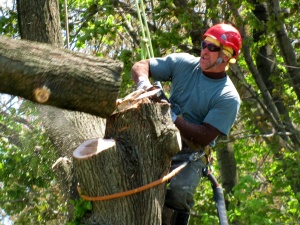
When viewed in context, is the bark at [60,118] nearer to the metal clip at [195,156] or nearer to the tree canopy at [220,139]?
the metal clip at [195,156]

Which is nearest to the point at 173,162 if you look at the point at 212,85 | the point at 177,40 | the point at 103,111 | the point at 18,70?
the point at 212,85

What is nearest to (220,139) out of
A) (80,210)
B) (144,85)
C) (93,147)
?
(144,85)

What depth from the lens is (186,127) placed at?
4.99m

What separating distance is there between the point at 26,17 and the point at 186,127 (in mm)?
2239

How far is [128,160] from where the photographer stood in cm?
462

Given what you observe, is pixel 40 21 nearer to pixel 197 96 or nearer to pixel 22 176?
pixel 197 96

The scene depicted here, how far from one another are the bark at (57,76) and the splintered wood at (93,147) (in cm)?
34

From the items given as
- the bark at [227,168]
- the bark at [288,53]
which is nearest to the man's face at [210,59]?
the bark at [288,53]

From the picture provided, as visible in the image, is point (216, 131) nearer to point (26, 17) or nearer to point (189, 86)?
point (189, 86)

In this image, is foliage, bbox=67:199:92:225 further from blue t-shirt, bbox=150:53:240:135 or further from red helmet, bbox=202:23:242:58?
red helmet, bbox=202:23:242:58

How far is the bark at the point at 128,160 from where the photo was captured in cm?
457

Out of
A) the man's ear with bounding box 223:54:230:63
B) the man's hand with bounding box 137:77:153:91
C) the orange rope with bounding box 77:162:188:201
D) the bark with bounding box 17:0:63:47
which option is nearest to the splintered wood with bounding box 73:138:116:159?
the orange rope with bounding box 77:162:188:201

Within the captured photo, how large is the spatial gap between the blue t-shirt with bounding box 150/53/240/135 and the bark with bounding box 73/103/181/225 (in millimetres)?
572

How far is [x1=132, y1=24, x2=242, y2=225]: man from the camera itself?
5.13m
